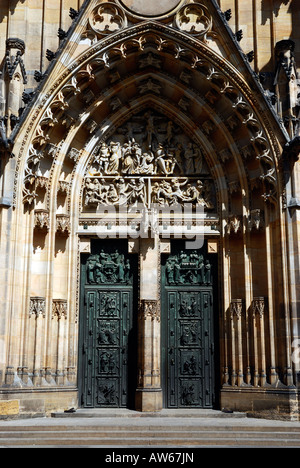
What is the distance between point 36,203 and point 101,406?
4858mm

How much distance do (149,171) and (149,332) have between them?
3979mm

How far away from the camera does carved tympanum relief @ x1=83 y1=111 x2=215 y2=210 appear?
1504 centimetres

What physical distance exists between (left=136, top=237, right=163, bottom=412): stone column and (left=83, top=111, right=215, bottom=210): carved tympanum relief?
51.7 inches

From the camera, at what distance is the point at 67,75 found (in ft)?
46.0

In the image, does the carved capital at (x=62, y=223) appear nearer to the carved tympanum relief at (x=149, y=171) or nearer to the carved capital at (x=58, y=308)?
the carved tympanum relief at (x=149, y=171)

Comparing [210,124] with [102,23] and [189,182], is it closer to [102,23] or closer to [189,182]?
[189,182]

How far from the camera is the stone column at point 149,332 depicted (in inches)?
538

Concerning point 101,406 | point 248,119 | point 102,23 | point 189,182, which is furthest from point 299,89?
point 101,406

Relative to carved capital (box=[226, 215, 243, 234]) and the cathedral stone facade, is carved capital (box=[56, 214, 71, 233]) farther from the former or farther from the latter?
carved capital (box=[226, 215, 243, 234])

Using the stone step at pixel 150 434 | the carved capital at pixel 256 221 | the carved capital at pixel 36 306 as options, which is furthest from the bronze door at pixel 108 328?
the stone step at pixel 150 434

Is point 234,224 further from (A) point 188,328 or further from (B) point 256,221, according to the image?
(A) point 188,328

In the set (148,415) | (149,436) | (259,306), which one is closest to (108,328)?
(148,415)

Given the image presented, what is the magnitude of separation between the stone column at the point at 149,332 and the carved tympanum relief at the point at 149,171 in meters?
1.31

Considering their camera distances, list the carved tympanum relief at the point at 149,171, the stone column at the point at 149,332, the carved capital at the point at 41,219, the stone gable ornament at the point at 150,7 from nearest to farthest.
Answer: the stone column at the point at 149,332, the carved capital at the point at 41,219, the stone gable ornament at the point at 150,7, the carved tympanum relief at the point at 149,171
